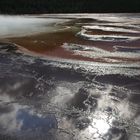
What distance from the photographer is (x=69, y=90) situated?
6.55 m

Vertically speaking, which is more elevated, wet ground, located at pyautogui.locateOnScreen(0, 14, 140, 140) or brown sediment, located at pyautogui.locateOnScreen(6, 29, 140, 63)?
wet ground, located at pyautogui.locateOnScreen(0, 14, 140, 140)

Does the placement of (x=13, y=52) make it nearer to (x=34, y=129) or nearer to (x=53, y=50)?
(x=53, y=50)
